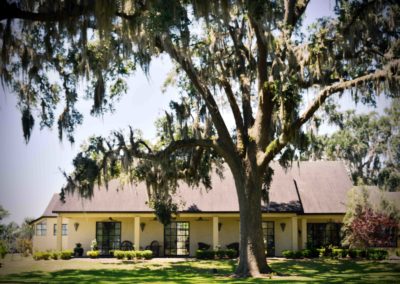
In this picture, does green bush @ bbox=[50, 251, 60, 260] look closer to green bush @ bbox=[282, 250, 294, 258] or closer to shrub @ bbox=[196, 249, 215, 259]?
shrub @ bbox=[196, 249, 215, 259]

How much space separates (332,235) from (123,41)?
1760 cm

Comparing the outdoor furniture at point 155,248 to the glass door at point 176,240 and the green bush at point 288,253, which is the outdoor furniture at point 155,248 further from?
the green bush at point 288,253

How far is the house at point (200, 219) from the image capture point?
2381cm

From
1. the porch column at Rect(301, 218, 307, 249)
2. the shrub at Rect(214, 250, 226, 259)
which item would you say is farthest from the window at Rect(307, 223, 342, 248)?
the shrub at Rect(214, 250, 226, 259)

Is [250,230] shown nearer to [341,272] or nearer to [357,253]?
[341,272]

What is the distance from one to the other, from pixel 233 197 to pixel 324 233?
529cm

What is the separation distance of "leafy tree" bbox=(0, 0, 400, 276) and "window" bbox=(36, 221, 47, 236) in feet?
50.7

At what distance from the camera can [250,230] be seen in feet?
50.3

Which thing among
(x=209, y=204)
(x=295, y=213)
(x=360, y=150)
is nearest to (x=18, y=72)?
(x=209, y=204)

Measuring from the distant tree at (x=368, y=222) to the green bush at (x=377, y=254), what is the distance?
0.63 metres

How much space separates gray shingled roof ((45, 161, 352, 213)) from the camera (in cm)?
2375

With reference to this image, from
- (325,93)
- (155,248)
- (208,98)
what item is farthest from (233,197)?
(325,93)

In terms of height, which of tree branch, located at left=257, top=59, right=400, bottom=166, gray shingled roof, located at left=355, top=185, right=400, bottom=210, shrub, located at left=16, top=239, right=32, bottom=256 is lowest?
shrub, located at left=16, top=239, right=32, bottom=256

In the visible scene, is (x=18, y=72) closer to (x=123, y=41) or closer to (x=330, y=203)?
(x=123, y=41)
